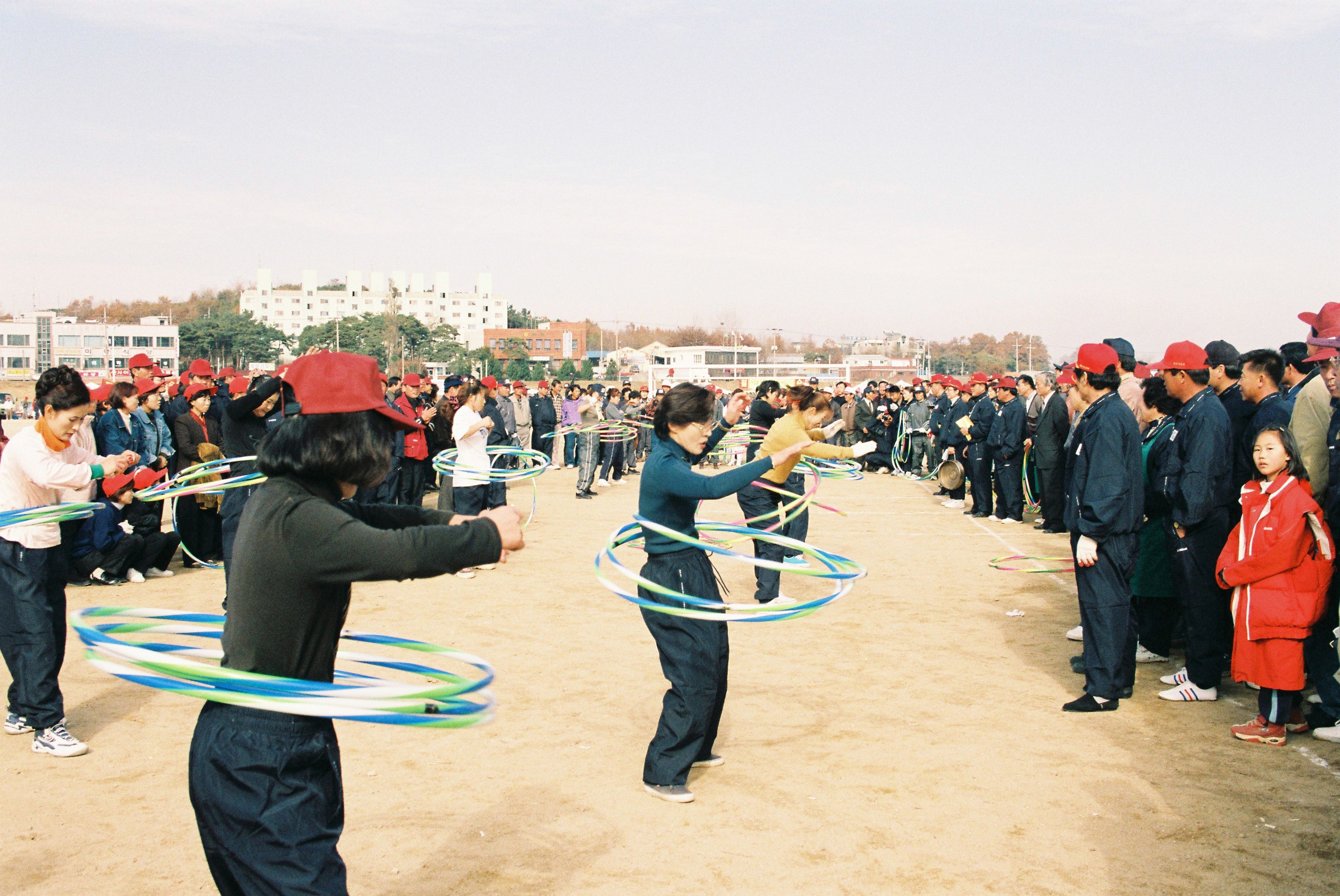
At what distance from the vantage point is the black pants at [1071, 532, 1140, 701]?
689 centimetres

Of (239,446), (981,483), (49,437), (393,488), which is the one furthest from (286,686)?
(981,483)

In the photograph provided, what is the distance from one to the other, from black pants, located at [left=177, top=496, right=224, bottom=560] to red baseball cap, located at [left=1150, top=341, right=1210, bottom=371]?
10.7 m

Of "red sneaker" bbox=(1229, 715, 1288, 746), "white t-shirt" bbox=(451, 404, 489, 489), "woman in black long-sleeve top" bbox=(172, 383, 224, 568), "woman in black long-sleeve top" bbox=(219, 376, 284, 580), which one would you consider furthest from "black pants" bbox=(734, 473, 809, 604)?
"woman in black long-sleeve top" bbox=(172, 383, 224, 568)

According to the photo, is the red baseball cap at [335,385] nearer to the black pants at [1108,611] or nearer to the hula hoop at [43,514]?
the hula hoop at [43,514]

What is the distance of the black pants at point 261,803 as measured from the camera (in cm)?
280

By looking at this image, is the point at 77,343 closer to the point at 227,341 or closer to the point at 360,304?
the point at 227,341

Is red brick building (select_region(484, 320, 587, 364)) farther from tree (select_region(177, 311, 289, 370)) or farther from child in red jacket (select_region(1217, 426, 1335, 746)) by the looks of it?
child in red jacket (select_region(1217, 426, 1335, 746))

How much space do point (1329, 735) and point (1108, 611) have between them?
144 centimetres

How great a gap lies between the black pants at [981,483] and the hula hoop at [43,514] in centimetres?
1422

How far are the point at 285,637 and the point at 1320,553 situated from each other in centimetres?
618

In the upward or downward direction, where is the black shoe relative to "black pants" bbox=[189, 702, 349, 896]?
downward

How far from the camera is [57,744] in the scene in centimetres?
605

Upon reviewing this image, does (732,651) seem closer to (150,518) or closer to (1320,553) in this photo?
(1320,553)

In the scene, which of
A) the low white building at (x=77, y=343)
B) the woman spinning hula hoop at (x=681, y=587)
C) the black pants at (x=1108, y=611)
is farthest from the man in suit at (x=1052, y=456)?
the low white building at (x=77, y=343)
